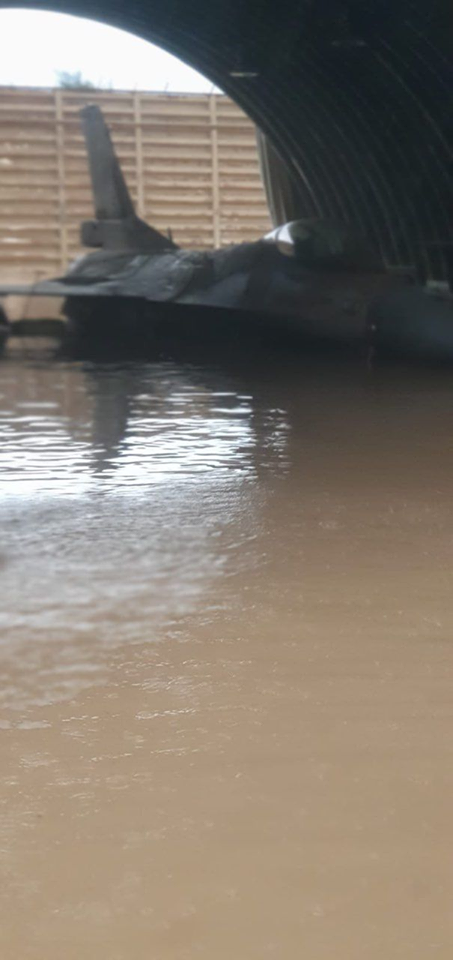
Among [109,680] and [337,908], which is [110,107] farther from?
[337,908]

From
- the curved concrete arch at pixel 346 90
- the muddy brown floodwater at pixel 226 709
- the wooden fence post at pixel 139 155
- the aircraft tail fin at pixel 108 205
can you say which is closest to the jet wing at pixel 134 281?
the aircraft tail fin at pixel 108 205

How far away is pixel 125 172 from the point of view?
29.5 feet

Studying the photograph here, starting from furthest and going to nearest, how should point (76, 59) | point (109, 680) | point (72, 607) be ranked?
point (76, 59) → point (72, 607) → point (109, 680)

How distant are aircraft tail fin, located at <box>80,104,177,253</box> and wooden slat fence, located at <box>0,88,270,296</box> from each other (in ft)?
0.20

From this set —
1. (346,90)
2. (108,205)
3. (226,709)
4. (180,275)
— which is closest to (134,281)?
(180,275)

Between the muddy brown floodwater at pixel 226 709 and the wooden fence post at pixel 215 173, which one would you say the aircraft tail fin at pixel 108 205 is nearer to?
the wooden fence post at pixel 215 173

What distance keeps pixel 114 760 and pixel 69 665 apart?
16.1 inches

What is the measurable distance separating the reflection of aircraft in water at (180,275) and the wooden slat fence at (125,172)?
0.33 ft

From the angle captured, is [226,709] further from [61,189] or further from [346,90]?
[61,189]

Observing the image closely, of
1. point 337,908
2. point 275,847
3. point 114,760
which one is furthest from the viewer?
point 114,760

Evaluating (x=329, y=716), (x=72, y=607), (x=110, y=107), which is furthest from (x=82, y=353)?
(x=329, y=716)

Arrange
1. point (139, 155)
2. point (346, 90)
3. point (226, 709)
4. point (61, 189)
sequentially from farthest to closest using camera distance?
point (139, 155) → point (61, 189) → point (346, 90) → point (226, 709)

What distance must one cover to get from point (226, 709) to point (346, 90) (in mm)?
7642

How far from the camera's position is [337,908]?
3.75 ft
